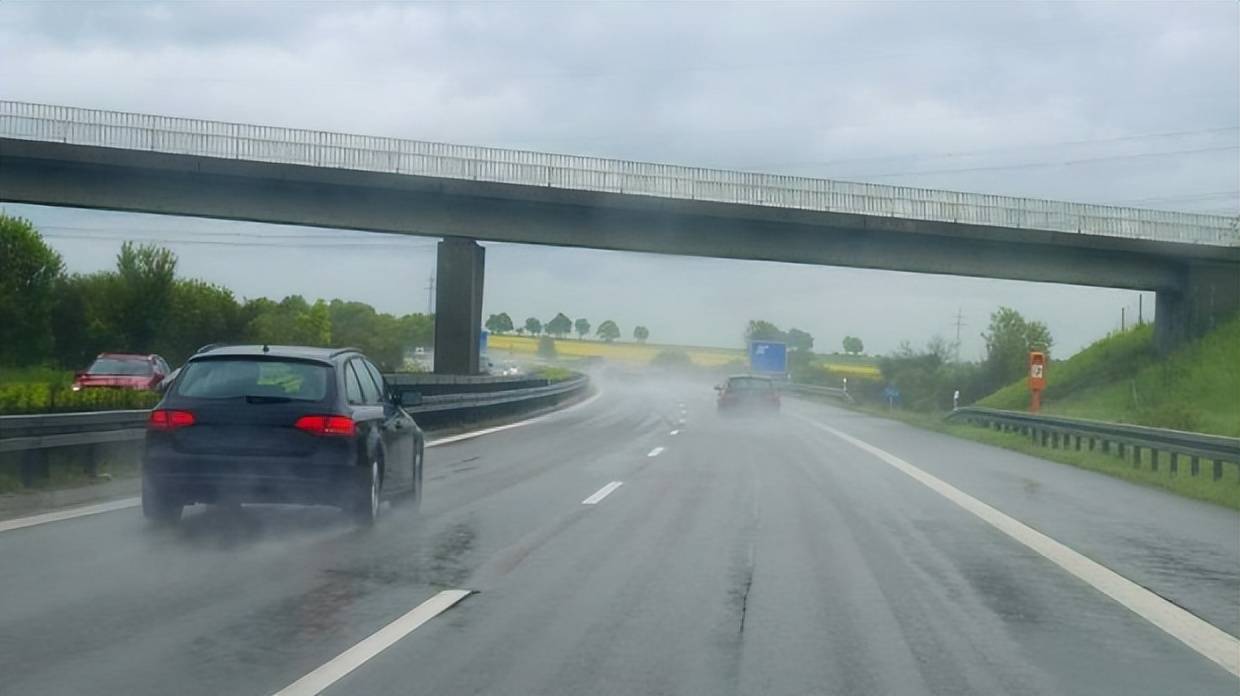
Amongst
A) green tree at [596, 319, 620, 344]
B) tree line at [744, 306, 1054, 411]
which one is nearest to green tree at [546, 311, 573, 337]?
green tree at [596, 319, 620, 344]

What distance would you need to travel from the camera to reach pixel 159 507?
11938mm

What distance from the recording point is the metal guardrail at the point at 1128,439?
20219mm

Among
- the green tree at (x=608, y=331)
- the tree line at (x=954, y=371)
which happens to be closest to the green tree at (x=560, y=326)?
the green tree at (x=608, y=331)

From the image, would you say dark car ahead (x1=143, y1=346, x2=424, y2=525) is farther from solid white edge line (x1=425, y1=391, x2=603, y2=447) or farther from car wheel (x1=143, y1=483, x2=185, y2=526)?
solid white edge line (x1=425, y1=391, x2=603, y2=447)

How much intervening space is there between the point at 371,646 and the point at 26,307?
39.7 m

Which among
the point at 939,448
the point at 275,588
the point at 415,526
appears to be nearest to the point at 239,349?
the point at 415,526

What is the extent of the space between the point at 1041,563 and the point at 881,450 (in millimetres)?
16516

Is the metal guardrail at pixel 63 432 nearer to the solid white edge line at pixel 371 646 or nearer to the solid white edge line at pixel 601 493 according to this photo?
the solid white edge line at pixel 601 493

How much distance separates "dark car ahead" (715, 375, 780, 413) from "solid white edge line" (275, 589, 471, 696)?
33927 mm

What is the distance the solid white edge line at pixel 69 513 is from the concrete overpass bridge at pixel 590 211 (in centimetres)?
Answer: 2579

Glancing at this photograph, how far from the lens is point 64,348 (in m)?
43.5

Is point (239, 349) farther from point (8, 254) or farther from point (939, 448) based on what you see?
point (8, 254)

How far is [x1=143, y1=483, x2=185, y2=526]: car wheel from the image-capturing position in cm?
1184

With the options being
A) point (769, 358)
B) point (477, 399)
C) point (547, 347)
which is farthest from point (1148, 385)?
point (547, 347)
